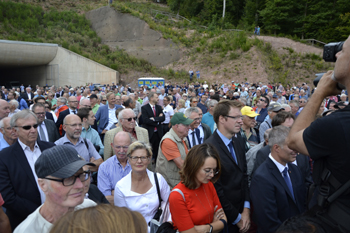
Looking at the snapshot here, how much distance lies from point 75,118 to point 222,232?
10.6ft

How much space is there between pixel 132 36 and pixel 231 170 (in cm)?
4031

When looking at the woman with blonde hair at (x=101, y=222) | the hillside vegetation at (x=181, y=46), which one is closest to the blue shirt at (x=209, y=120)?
the woman with blonde hair at (x=101, y=222)

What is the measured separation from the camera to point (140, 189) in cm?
335

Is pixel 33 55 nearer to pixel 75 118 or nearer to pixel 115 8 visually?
pixel 115 8

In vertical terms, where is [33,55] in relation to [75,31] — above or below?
below

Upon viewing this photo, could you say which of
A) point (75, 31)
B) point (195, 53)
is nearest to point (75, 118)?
point (195, 53)

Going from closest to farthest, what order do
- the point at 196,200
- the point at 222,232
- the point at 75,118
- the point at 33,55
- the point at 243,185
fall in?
the point at 196,200 < the point at 222,232 < the point at 243,185 < the point at 75,118 < the point at 33,55

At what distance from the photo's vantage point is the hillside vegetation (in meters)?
31.7

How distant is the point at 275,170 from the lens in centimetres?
313

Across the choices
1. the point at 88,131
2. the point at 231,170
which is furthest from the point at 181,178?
the point at 88,131

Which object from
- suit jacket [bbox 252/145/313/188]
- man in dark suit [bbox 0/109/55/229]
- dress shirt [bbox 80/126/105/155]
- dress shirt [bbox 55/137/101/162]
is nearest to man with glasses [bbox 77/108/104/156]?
dress shirt [bbox 80/126/105/155]

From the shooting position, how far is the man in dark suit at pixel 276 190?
300cm

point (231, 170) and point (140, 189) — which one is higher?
point (231, 170)

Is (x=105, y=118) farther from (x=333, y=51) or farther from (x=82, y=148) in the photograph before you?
(x=333, y=51)
